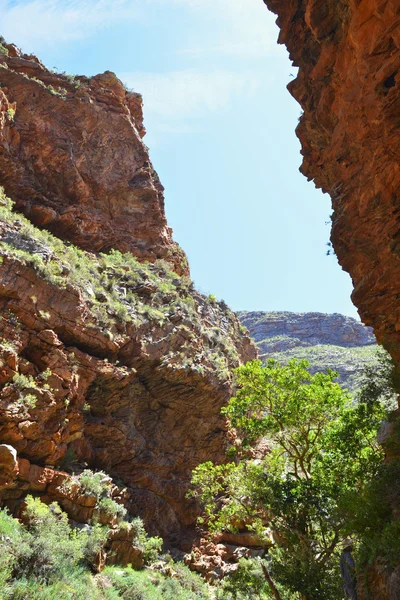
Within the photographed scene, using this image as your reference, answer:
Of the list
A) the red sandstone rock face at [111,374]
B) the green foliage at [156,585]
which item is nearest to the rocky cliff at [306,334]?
the red sandstone rock face at [111,374]

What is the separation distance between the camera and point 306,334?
108750 mm

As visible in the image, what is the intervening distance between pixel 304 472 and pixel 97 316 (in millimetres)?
12441

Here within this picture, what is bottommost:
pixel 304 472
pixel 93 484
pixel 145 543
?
pixel 145 543

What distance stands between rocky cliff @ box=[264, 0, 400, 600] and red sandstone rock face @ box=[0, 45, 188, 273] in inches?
769

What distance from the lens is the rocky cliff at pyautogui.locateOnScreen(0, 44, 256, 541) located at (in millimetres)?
16562

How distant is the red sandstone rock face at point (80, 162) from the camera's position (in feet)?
91.6

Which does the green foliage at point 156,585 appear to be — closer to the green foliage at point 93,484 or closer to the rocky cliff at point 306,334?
the green foliage at point 93,484

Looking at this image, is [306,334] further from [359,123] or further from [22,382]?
[359,123]

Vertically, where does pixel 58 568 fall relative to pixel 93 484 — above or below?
below

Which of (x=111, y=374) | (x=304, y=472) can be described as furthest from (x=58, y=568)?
(x=111, y=374)

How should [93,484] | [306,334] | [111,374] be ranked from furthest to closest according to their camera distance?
[306,334] < [111,374] < [93,484]

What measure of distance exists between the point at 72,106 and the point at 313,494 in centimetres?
3381

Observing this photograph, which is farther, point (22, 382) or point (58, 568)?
point (22, 382)

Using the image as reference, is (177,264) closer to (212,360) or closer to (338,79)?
(212,360)
